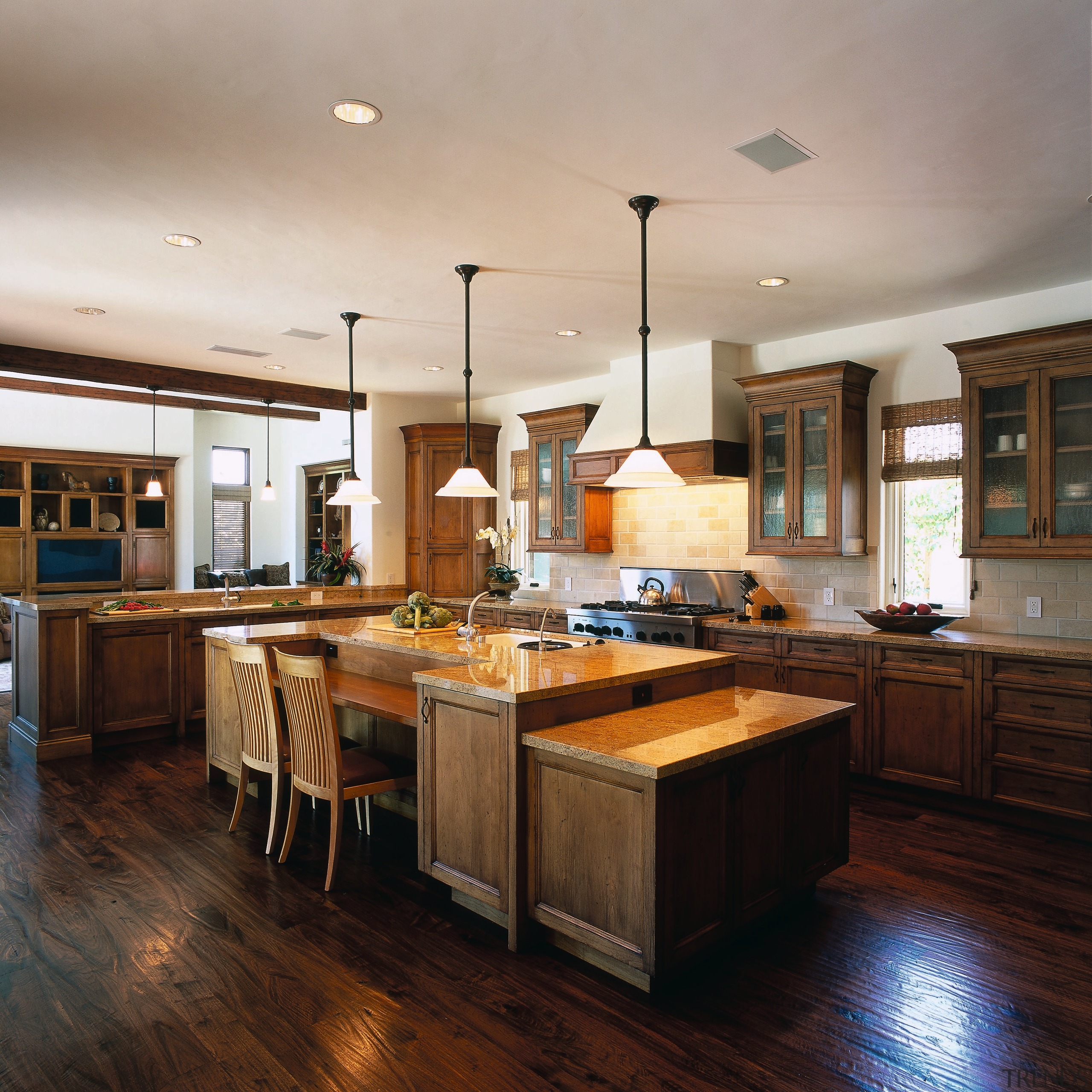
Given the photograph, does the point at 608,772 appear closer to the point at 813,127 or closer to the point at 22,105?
the point at 813,127

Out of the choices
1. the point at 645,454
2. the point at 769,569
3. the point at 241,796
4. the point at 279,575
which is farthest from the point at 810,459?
the point at 279,575

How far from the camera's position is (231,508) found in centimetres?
1190

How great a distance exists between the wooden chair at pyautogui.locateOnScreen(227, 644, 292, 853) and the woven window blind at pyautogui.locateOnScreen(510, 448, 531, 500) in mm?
4013

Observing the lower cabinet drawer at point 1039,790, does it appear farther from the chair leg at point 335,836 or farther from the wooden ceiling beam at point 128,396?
the wooden ceiling beam at point 128,396

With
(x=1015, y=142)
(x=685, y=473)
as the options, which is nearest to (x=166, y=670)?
(x=685, y=473)

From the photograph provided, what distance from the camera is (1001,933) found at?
116 inches

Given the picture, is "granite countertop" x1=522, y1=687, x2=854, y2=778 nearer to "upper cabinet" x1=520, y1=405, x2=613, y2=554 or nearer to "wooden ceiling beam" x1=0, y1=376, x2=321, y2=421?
"upper cabinet" x1=520, y1=405, x2=613, y2=554

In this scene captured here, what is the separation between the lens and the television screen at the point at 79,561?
33.6 ft

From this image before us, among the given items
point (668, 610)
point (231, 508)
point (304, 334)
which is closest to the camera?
point (304, 334)

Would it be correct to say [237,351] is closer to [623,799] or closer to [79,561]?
[623,799]

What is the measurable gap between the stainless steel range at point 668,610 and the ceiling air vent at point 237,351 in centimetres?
321

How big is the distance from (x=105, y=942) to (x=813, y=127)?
387 centimetres

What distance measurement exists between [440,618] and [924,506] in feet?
10.6

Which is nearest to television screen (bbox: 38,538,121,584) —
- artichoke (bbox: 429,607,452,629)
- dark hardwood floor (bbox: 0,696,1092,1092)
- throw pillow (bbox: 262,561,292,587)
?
throw pillow (bbox: 262,561,292,587)
